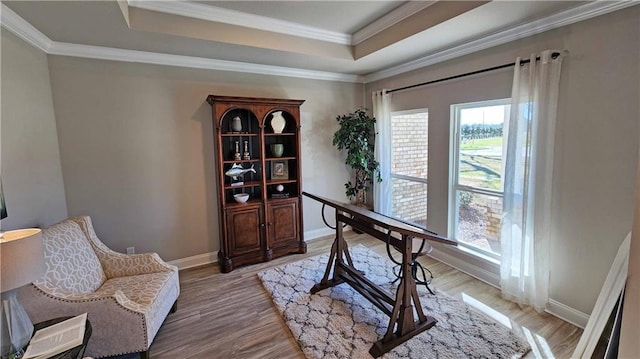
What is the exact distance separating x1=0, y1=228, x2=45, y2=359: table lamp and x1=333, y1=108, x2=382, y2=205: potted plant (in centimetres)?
345

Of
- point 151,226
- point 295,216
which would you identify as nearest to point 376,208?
point 295,216

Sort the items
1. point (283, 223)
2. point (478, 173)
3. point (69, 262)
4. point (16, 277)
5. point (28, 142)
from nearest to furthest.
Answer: point (16, 277) < point (69, 262) < point (28, 142) < point (478, 173) < point (283, 223)

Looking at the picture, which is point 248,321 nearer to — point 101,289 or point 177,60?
point 101,289

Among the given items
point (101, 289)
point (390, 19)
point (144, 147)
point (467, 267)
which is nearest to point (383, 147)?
point (390, 19)

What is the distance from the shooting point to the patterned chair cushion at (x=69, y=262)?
1.97 metres

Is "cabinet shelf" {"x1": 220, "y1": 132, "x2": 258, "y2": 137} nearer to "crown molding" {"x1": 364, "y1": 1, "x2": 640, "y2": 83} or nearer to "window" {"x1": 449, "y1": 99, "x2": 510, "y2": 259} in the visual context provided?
"crown molding" {"x1": 364, "y1": 1, "x2": 640, "y2": 83}

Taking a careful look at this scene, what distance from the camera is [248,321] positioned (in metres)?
2.56

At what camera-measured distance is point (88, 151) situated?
9.94 feet

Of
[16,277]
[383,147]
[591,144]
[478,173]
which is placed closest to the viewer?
[16,277]

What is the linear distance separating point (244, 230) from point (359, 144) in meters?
2.00

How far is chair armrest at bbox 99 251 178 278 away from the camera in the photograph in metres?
2.52

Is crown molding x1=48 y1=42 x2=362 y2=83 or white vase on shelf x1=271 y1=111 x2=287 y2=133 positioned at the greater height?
crown molding x1=48 y1=42 x2=362 y2=83

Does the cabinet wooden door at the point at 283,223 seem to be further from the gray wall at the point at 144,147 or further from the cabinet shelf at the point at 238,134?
the cabinet shelf at the point at 238,134

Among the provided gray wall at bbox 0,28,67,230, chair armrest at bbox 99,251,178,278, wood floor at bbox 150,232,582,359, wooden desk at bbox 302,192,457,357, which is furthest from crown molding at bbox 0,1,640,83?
wood floor at bbox 150,232,582,359
